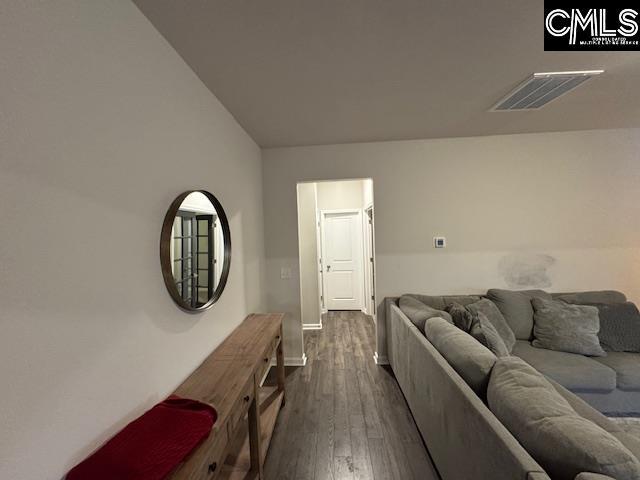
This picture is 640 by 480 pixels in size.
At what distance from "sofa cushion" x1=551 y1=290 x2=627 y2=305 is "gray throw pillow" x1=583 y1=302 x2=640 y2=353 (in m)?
0.17

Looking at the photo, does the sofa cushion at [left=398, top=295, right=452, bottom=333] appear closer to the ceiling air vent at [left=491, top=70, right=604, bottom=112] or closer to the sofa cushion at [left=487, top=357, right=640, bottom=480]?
the sofa cushion at [left=487, top=357, right=640, bottom=480]

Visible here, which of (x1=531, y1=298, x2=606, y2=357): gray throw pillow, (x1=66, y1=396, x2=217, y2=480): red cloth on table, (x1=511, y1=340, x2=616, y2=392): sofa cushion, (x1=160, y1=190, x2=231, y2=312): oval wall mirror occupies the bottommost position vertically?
(x1=511, y1=340, x2=616, y2=392): sofa cushion

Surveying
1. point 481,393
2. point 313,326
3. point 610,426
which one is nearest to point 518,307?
point 610,426

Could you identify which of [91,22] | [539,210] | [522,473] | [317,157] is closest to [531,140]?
[539,210]

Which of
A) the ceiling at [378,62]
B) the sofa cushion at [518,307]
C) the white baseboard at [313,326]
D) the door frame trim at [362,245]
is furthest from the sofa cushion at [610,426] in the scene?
the door frame trim at [362,245]

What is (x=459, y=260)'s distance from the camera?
3012 millimetres

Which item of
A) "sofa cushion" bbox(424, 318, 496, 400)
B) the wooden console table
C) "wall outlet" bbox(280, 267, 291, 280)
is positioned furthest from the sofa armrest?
"wall outlet" bbox(280, 267, 291, 280)

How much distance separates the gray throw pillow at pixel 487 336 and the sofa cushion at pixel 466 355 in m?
0.29

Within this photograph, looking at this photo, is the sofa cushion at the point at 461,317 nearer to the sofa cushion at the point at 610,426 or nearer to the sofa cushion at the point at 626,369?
the sofa cushion at the point at 610,426

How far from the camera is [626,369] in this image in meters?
2.01

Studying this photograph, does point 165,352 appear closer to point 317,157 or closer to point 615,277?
point 317,157

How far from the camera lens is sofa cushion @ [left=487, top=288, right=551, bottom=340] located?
252 cm

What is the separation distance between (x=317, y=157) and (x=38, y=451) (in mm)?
2908

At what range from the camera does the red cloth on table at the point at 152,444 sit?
0.79 meters
